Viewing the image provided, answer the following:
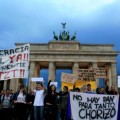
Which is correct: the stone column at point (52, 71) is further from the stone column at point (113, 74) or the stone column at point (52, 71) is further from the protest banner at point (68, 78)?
the protest banner at point (68, 78)

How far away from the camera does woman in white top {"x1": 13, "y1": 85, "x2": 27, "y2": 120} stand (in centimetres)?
984

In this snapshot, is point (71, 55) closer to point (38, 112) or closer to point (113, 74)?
point (113, 74)

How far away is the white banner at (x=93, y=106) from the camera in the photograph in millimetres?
8633

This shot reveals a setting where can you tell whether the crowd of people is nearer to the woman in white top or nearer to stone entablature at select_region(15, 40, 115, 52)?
the woman in white top

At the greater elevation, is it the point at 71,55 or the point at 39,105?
the point at 71,55

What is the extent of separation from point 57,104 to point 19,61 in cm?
184

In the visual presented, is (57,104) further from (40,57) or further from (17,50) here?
(40,57)

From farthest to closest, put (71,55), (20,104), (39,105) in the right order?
(71,55), (20,104), (39,105)

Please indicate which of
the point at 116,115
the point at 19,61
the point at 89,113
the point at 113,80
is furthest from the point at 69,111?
the point at 113,80

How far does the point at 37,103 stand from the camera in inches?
369

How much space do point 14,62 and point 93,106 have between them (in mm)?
2993

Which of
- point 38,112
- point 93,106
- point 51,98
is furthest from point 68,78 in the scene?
point 93,106

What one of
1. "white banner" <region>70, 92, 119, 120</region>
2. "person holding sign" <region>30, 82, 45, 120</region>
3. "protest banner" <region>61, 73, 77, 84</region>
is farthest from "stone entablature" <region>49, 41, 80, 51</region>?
"white banner" <region>70, 92, 119, 120</region>

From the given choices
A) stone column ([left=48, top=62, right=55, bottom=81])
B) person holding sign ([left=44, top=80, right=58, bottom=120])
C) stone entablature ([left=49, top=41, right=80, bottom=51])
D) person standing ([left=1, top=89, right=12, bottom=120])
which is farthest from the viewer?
stone entablature ([left=49, top=41, right=80, bottom=51])
